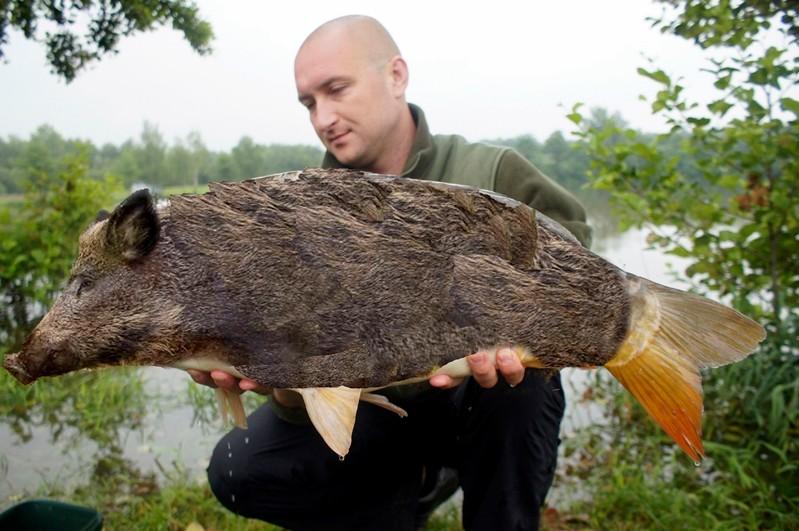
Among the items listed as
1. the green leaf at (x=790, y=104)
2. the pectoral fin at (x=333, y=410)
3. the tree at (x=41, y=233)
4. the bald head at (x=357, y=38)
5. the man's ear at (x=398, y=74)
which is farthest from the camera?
the tree at (x=41, y=233)

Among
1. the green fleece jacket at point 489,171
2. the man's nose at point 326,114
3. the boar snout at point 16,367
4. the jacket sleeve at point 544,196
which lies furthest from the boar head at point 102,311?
the jacket sleeve at point 544,196

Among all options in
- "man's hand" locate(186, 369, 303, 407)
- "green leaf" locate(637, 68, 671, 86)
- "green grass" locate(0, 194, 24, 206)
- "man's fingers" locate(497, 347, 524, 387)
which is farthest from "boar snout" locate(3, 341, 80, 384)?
"green grass" locate(0, 194, 24, 206)

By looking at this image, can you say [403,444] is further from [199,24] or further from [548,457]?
[199,24]

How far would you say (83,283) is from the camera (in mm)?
1752

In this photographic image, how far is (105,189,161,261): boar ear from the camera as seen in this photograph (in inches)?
63.9

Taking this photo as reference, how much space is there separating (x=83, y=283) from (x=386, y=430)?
130 centimetres

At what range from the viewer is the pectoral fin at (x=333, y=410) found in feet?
5.70

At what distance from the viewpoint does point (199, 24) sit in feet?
12.9

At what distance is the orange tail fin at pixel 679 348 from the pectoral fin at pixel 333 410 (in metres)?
0.76

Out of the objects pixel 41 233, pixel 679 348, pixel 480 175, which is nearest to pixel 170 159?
pixel 41 233

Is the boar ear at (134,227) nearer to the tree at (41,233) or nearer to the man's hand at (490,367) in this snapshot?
the man's hand at (490,367)

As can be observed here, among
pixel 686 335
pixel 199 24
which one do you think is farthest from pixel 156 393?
pixel 686 335

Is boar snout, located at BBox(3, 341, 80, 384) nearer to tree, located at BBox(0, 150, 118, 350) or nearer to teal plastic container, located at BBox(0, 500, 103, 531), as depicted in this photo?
teal plastic container, located at BBox(0, 500, 103, 531)

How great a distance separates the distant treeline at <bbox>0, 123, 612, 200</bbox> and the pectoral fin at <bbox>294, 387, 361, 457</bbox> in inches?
74.8
